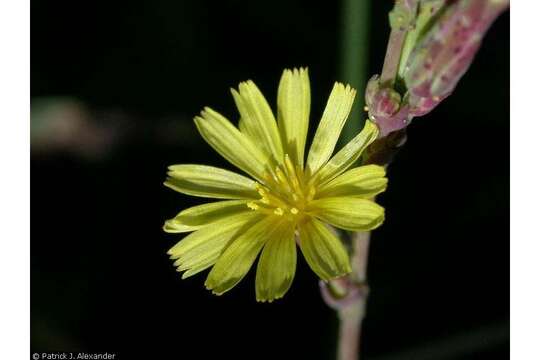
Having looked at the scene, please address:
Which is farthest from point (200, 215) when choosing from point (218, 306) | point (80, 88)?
point (80, 88)

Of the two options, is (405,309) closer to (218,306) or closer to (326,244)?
(218,306)

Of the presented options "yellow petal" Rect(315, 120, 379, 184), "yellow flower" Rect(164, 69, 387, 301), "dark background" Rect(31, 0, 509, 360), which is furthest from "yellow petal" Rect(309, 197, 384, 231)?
"dark background" Rect(31, 0, 509, 360)

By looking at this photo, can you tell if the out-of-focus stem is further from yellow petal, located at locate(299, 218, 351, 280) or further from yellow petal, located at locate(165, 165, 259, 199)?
yellow petal, located at locate(299, 218, 351, 280)

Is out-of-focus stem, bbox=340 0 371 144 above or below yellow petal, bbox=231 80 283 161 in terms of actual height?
above

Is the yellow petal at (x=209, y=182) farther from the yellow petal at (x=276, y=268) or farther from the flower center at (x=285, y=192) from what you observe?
the yellow petal at (x=276, y=268)

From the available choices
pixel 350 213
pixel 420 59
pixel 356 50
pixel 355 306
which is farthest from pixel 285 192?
pixel 356 50

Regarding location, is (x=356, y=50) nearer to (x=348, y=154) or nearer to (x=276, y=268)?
(x=348, y=154)
